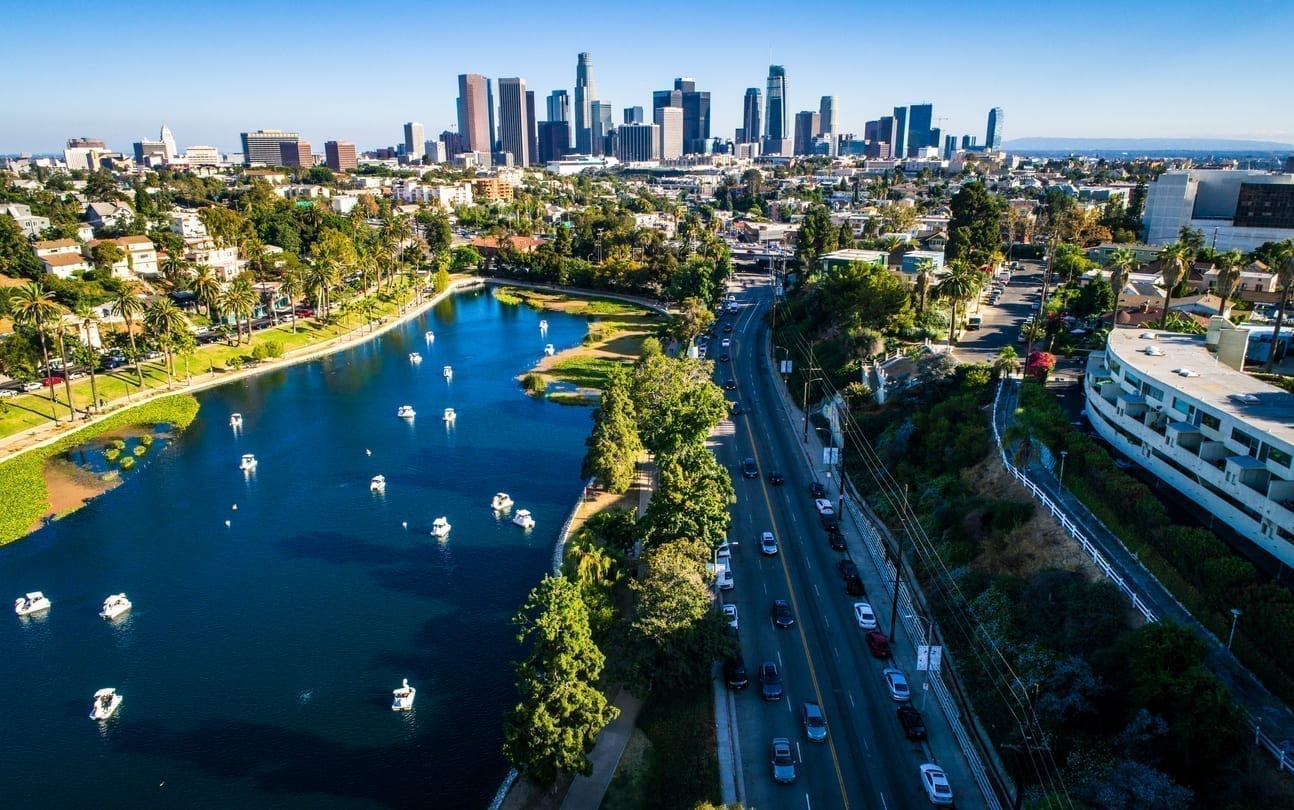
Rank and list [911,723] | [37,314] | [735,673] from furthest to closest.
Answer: [37,314]
[735,673]
[911,723]

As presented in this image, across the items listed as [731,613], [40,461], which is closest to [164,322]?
[40,461]

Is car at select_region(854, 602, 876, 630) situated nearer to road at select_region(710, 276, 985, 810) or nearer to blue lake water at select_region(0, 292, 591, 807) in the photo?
road at select_region(710, 276, 985, 810)

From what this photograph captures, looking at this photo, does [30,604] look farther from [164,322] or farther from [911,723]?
[911,723]

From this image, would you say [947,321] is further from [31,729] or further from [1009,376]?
[31,729]

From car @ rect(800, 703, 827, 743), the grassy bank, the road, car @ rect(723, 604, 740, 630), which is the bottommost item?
the grassy bank

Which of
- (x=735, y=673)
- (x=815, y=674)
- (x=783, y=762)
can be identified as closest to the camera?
(x=783, y=762)

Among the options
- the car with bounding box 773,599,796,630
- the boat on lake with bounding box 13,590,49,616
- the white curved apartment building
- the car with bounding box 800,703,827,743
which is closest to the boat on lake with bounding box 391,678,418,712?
the car with bounding box 773,599,796,630

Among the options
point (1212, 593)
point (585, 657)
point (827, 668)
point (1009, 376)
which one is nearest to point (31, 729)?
point (585, 657)
